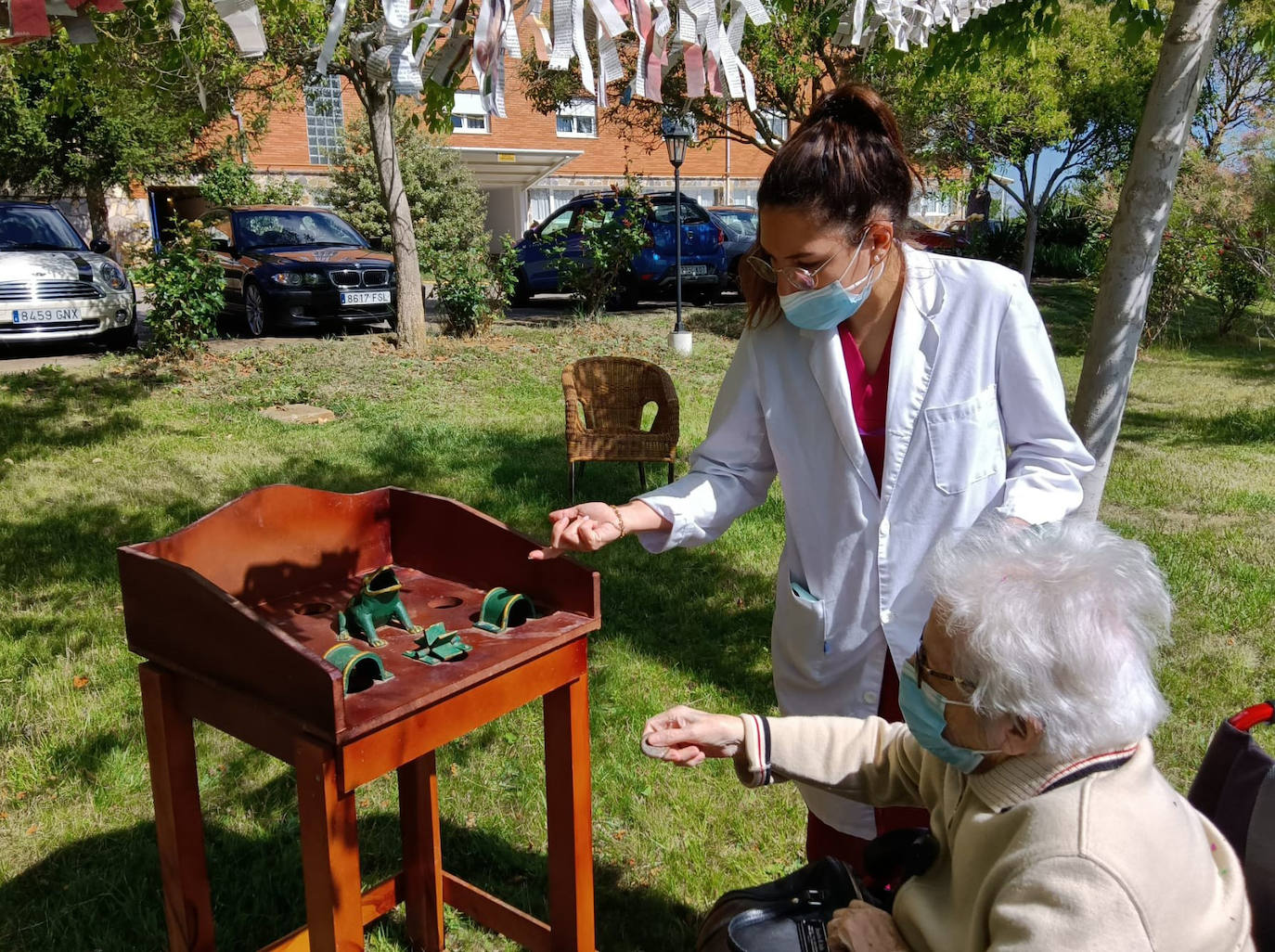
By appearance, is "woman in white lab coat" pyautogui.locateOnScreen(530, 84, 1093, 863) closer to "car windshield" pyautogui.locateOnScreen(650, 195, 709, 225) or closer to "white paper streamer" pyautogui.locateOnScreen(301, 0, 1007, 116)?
"white paper streamer" pyautogui.locateOnScreen(301, 0, 1007, 116)

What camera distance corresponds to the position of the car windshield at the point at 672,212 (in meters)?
15.4

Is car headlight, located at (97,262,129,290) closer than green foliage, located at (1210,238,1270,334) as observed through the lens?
Yes

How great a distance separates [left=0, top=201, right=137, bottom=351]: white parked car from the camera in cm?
990

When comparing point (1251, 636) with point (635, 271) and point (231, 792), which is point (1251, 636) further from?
point (635, 271)

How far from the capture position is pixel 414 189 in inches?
798

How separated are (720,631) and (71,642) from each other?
2858 millimetres

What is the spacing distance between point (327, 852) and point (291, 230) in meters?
12.2

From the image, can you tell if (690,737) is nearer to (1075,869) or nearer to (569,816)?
(569,816)

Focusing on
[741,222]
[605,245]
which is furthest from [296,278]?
[741,222]

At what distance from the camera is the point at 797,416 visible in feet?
7.02

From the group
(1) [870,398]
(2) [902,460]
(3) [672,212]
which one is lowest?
(2) [902,460]

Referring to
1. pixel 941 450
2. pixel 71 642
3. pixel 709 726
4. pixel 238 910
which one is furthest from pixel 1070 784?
pixel 71 642

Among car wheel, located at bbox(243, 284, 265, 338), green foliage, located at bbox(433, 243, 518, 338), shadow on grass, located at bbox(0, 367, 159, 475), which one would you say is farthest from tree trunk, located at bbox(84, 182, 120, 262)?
shadow on grass, located at bbox(0, 367, 159, 475)

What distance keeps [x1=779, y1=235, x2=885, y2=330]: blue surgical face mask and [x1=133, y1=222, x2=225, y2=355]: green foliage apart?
8876mm
